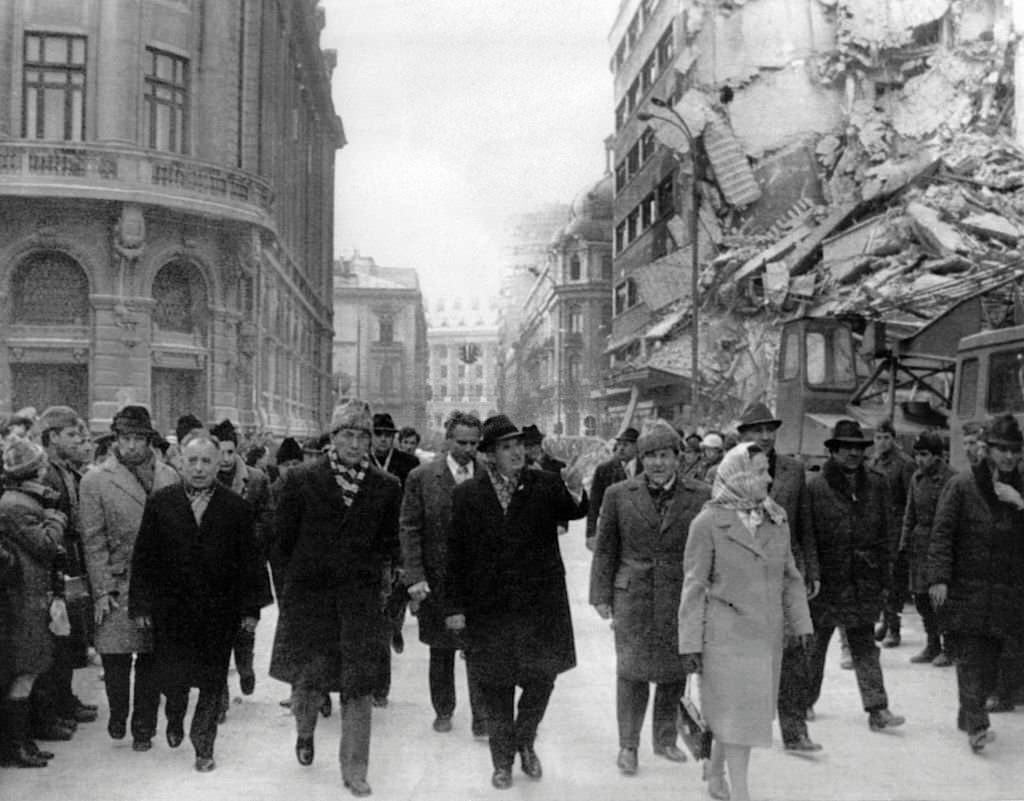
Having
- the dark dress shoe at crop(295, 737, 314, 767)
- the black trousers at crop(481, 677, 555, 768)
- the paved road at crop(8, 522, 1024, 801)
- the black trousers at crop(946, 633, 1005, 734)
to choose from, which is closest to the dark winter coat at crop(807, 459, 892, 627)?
the black trousers at crop(946, 633, 1005, 734)

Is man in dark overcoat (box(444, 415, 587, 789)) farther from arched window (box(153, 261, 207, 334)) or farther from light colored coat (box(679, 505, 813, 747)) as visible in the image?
arched window (box(153, 261, 207, 334))

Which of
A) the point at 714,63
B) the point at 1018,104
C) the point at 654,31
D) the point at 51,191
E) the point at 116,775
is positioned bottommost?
the point at 116,775

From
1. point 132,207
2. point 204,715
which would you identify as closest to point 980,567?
point 204,715

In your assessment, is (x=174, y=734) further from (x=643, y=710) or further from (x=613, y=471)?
(x=613, y=471)

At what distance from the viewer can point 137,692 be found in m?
7.21

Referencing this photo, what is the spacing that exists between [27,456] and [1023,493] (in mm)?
6098

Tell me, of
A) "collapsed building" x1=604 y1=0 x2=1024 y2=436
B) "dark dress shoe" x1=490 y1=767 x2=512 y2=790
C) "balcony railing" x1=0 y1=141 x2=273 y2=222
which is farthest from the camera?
"collapsed building" x1=604 y1=0 x2=1024 y2=436

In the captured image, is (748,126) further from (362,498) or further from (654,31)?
(362,498)

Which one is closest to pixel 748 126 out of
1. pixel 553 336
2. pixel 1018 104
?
pixel 1018 104

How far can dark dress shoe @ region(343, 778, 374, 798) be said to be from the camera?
636cm

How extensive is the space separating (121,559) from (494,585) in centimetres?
236

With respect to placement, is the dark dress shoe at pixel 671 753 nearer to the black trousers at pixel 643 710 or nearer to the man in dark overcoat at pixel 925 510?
the black trousers at pixel 643 710

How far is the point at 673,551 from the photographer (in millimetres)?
6965

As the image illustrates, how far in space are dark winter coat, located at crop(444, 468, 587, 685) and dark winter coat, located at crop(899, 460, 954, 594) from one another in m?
4.45
